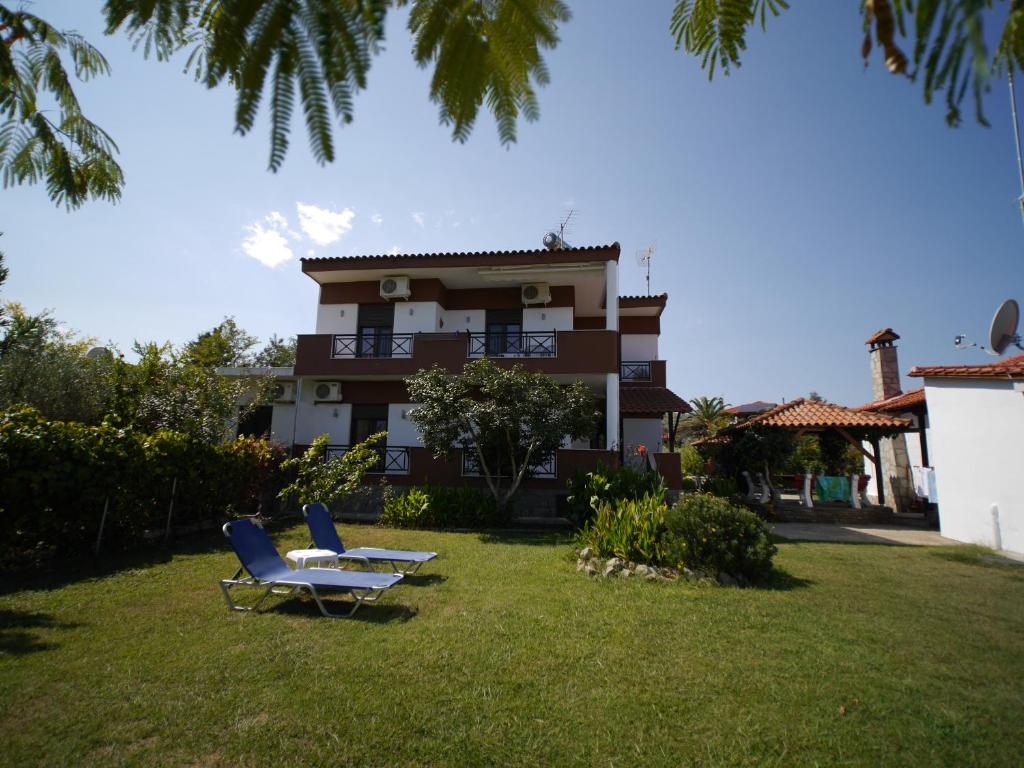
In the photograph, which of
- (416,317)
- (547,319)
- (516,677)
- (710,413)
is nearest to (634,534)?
(516,677)

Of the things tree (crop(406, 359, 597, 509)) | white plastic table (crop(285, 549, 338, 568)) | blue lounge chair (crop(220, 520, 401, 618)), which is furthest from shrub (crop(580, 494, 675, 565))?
white plastic table (crop(285, 549, 338, 568))

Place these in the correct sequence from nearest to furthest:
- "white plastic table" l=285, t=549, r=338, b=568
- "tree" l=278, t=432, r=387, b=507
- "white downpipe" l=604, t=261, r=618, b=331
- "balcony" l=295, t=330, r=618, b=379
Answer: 1. "white plastic table" l=285, t=549, r=338, b=568
2. "tree" l=278, t=432, r=387, b=507
3. "balcony" l=295, t=330, r=618, b=379
4. "white downpipe" l=604, t=261, r=618, b=331

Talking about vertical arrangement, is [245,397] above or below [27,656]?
above

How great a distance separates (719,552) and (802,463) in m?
20.5

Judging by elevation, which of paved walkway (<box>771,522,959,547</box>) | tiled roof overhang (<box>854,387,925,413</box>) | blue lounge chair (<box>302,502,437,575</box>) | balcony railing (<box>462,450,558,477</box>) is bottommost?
paved walkway (<box>771,522,959,547</box>)

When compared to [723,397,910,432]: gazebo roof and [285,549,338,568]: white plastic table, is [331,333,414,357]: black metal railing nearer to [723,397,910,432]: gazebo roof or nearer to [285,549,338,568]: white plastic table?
[285,549,338,568]: white plastic table

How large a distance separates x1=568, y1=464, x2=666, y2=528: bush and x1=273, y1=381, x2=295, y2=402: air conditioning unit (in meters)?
10.3

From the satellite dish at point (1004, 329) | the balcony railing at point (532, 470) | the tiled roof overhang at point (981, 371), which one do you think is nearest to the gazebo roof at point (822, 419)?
the tiled roof overhang at point (981, 371)

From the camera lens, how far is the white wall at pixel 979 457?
391 inches

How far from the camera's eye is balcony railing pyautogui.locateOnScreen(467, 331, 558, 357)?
15078 mm

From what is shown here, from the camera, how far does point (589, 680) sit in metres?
3.81

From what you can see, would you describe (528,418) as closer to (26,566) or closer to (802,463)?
(26,566)

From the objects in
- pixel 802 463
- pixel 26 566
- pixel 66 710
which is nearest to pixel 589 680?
pixel 66 710

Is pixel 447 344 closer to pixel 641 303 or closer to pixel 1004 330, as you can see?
pixel 641 303
